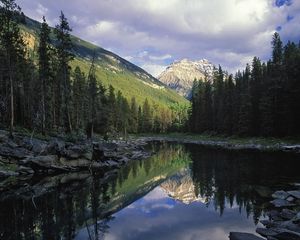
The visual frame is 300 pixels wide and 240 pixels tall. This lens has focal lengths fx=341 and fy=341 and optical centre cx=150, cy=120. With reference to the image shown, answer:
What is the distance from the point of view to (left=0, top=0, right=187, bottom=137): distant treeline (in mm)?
41438

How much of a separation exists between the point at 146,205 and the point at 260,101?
62.1 meters

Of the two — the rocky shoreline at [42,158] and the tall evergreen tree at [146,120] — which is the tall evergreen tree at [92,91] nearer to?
the rocky shoreline at [42,158]

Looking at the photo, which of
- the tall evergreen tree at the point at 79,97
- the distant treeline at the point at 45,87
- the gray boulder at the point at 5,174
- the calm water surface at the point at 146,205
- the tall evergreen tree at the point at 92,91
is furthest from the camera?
the tall evergreen tree at the point at 79,97

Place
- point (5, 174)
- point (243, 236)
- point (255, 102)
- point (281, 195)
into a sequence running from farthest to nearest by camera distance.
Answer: point (255, 102) → point (5, 174) → point (281, 195) → point (243, 236)

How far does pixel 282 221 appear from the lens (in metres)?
17.3

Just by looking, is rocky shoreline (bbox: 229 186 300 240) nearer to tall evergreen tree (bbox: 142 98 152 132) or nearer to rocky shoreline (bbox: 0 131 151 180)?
rocky shoreline (bbox: 0 131 151 180)

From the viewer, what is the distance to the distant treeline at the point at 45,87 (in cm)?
4144

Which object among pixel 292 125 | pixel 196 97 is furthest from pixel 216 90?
pixel 292 125

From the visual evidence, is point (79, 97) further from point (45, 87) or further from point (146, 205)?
point (146, 205)

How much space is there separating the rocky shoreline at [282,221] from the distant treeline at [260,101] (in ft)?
166

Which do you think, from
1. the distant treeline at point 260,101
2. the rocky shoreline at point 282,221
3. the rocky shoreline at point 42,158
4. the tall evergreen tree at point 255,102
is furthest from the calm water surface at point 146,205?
the tall evergreen tree at point 255,102

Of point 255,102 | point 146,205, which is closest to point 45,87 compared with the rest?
point 146,205

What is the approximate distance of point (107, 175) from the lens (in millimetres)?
36562

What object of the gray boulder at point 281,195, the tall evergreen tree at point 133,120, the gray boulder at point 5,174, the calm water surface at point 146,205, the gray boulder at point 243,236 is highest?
the tall evergreen tree at point 133,120
